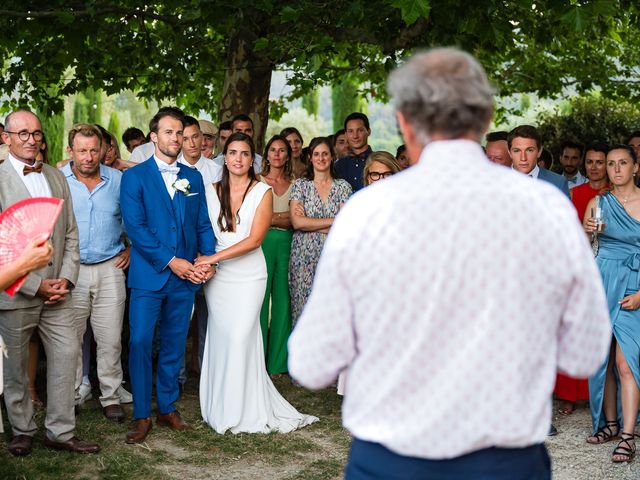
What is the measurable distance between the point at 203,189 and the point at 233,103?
17.3ft

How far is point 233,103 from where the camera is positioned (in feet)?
39.9

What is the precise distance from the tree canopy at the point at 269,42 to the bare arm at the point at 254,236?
176 centimetres

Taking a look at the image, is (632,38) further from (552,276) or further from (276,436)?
(552,276)

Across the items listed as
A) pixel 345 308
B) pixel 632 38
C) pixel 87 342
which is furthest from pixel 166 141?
pixel 632 38

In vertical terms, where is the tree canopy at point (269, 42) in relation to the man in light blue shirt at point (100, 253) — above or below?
above

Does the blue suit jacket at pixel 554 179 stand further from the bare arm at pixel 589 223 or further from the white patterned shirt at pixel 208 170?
the white patterned shirt at pixel 208 170

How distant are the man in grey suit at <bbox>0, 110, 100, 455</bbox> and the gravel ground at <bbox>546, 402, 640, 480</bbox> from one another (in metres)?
3.21

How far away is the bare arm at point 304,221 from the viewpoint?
825cm

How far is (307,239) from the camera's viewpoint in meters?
8.47

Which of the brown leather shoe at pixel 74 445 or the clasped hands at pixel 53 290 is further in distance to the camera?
the brown leather shoe at pixel 74 445

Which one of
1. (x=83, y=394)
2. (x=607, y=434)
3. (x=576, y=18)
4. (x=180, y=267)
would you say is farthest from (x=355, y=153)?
(x=607, y=434)

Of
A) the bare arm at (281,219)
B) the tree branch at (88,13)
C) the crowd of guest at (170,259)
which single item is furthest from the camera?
the tree branch at (88,13)

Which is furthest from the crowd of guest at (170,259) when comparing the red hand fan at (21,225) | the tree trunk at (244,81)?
the tree trunk at (244,81)

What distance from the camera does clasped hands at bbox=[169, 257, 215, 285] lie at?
673 centimetres
